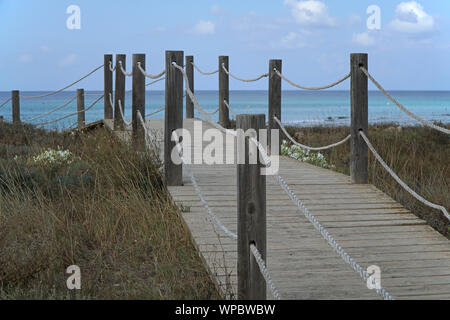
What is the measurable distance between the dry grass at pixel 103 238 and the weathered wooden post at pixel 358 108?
1.99 meters

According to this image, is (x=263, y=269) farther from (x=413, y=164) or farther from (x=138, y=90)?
(x=413, y=164)

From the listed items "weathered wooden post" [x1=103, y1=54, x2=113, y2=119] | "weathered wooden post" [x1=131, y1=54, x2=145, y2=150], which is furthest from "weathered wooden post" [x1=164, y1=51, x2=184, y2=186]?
"weathered wooden post" [x1=103, y1=54, x2=113, y2=119]

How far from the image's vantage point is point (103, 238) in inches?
221

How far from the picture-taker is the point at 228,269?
4102 mm

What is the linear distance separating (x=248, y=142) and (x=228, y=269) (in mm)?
1175

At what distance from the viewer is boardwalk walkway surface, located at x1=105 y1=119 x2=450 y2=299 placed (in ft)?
12.9

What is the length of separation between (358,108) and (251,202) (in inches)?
133

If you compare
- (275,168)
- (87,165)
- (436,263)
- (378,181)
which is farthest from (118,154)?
(436,263)

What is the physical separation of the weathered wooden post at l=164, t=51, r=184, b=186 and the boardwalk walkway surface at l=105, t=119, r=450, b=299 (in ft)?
0.55

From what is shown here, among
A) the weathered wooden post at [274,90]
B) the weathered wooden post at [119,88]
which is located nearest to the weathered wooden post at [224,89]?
the weathered wooden post at [119,88]

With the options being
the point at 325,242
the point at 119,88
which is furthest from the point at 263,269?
the point at 119,88

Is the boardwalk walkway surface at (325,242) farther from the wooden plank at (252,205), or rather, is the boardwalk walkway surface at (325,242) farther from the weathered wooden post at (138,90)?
the weathered wooden post at (138,90)

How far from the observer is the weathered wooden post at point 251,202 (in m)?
3.26

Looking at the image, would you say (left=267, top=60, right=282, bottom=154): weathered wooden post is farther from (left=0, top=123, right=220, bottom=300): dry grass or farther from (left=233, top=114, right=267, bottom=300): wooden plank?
(left=233, top=114, right=267, bottom=300): wooden plank
